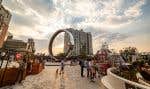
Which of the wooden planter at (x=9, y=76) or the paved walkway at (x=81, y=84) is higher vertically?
the wooden planter at (x=9, y=76)

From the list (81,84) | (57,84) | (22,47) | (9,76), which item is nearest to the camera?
(9,76)

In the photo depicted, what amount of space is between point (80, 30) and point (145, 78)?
→ 609 ft

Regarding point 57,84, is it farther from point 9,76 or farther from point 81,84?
point 9,76

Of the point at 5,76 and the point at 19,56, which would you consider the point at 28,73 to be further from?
the point at 5,76

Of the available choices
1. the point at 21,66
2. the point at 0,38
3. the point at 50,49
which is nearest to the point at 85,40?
the point at 50,49

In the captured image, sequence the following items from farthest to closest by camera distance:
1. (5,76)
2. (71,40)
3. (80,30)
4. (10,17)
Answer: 1. (80,30)
2. (71,40)
3. (10,17)
4. (5,76)

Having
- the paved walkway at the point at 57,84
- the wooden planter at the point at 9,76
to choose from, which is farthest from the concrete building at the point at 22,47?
the paved walkway at the point at 57,84

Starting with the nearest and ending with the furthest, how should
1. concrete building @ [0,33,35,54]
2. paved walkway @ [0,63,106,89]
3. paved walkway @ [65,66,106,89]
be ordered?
paved walkway @ [0,63,106,89]
paved walkway @ [65,66,106,89]
concrete building @ [0,33,35,54]

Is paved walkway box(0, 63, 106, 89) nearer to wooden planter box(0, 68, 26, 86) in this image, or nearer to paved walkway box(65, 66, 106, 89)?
paved walkway box(65, 66, 106, 89)

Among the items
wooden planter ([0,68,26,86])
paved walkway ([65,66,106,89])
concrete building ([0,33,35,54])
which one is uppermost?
concrete building ([0,33,35,54])

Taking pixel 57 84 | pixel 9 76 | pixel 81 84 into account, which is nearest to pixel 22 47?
pixel 9 76

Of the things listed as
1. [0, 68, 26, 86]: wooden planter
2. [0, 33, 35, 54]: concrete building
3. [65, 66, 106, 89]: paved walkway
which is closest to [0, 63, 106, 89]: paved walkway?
[65, 66, 106, 89]: paved walkway

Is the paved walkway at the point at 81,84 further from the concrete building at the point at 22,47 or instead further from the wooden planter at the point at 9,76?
the concrete building at the point at 22,47

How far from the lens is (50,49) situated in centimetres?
4481
